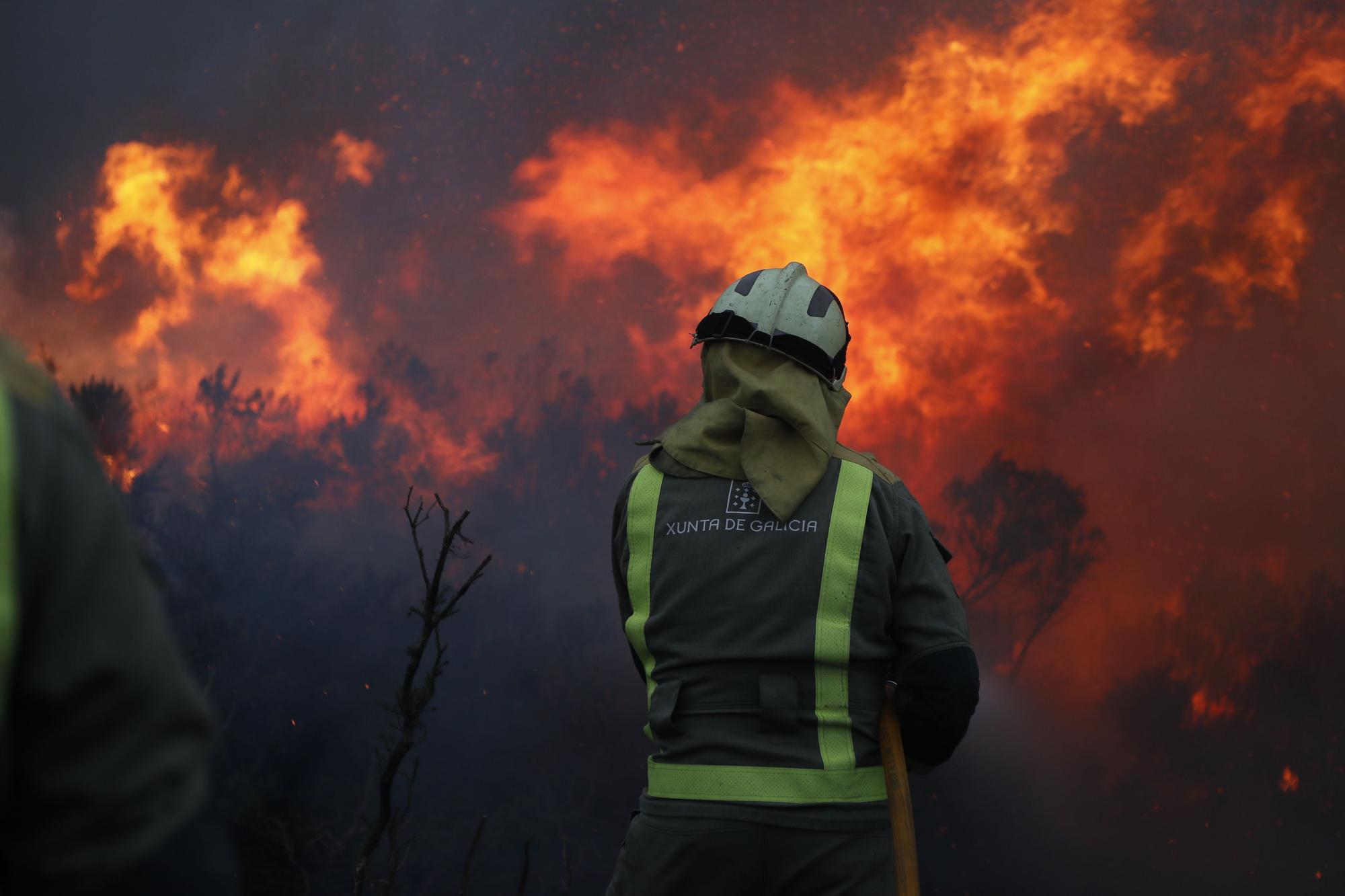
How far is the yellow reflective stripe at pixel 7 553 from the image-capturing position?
0.75m

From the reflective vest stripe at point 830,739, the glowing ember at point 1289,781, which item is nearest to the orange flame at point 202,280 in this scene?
the glowing ember at point 1289,781

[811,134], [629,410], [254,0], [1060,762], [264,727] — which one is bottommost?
[1060,762]

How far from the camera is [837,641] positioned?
251 centimetres

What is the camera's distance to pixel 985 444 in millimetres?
12945

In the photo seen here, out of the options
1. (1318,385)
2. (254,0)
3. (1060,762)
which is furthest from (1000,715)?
(254,0)

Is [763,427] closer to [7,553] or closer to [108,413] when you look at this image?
[7,553]

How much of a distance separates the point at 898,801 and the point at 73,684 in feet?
7.02

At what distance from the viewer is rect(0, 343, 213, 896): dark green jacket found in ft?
2.61

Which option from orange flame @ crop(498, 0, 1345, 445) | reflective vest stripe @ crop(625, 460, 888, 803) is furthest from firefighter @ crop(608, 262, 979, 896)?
orange flame @ crop(498, 0, 1345, 445)

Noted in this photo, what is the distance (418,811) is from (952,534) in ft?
28.0

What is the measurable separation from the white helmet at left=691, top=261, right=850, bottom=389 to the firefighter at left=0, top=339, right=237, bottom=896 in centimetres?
216

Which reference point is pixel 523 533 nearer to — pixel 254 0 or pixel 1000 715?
pixel 1000 715

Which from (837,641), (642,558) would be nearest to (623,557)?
(642,558)

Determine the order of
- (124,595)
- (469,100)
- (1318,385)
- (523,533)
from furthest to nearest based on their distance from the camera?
(523,533) → (469,100) → (1318,385) → (124,595)
